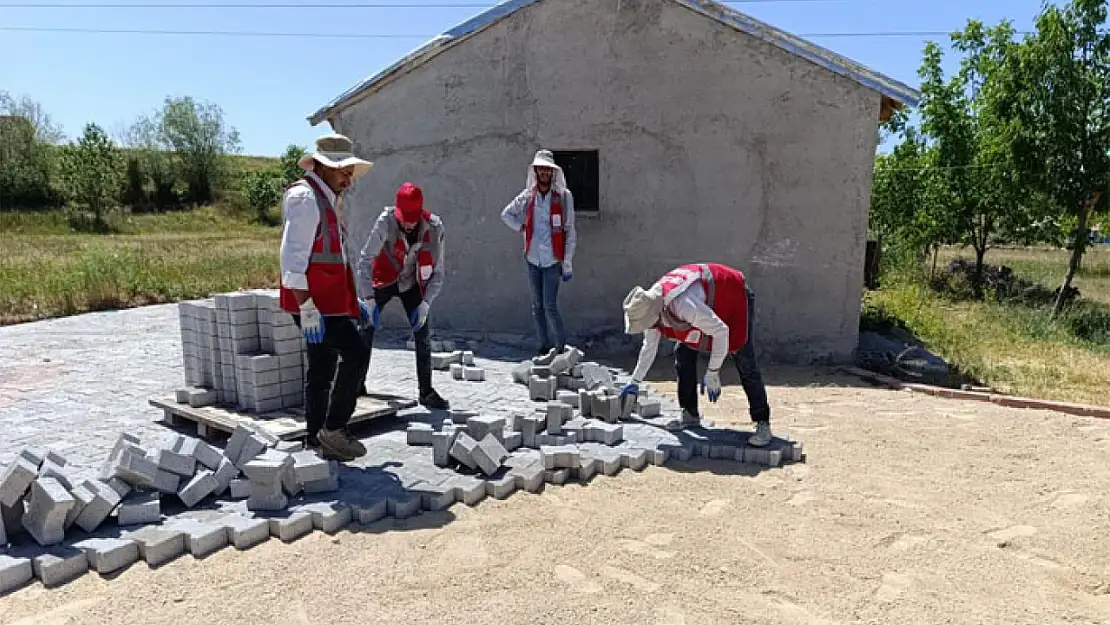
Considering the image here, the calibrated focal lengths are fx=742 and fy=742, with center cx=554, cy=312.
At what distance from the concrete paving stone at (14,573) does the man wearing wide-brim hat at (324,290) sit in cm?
169

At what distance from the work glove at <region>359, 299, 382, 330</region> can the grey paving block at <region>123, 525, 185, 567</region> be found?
1.89 meters

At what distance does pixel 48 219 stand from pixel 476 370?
38838 mm

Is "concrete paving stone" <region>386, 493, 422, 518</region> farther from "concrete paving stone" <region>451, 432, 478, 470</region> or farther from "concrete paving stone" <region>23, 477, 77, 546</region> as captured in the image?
"concrete paving stone" <region>23, 477, 77, 546</region>

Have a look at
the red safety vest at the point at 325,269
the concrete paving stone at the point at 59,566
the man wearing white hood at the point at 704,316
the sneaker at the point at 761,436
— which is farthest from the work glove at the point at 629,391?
the concrete paving stone at the point at 59,566

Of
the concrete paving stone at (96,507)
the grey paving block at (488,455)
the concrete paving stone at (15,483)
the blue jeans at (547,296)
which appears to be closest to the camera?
the concrete paving stone at (15,483)

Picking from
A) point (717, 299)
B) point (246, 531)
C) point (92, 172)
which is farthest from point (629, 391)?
point (92, 172)

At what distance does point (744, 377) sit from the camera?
17.6 ft

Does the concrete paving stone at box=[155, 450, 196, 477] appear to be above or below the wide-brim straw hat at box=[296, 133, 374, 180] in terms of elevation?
below

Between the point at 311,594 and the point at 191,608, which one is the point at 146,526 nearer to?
the point at 191,608

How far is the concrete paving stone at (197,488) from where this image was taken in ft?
13.8

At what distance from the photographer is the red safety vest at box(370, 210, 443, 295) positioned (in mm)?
5781

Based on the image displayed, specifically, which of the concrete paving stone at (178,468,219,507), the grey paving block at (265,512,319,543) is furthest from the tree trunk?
the concrete paving stone at (178,468,219,507)

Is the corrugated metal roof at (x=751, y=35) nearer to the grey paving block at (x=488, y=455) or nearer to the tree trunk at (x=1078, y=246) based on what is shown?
the grey paving block at (x=488, y=455)

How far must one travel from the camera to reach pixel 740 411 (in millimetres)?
6621
